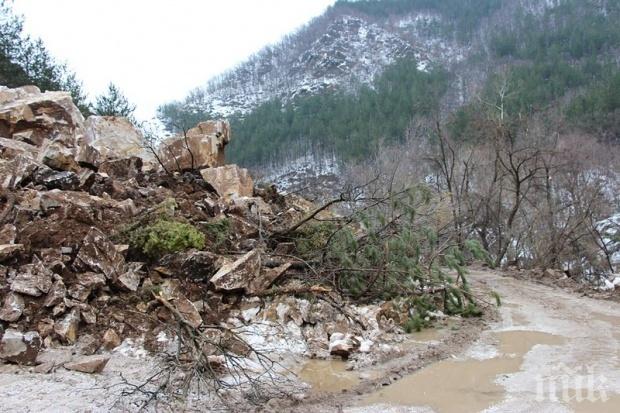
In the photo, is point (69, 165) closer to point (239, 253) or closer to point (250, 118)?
point (239, 253)

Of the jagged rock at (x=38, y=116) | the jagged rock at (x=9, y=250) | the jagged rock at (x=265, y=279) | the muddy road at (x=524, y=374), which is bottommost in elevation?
the muddy road at (x=524, y=374)

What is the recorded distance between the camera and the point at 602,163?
78.1ft

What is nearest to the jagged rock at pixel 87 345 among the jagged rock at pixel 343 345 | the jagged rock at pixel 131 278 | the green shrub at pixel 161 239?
the jagged rock at pixel 131 278

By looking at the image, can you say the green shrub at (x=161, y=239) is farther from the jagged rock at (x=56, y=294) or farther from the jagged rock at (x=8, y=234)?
the jagged rock at (x=8, y=234)

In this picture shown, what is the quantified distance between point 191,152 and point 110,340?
17.9 ft

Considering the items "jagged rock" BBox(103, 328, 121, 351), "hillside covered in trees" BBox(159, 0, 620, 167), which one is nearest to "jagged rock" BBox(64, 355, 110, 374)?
"jagged rock" BBox(103, 328, 121, 351)

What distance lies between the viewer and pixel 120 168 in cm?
929

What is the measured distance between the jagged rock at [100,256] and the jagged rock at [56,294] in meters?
0.43

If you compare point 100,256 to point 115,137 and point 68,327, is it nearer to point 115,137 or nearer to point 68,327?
point 68,327

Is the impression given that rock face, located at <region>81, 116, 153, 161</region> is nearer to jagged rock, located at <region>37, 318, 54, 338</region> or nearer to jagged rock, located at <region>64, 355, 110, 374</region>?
jagged rock, located at <region>37, 318, 54, 338</region>

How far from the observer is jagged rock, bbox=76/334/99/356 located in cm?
504

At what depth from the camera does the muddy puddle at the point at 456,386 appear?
433 cm

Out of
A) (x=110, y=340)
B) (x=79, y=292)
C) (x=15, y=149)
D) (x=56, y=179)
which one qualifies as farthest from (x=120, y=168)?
(x=110, y=340)

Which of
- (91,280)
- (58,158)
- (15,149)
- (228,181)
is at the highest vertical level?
(15,149)
